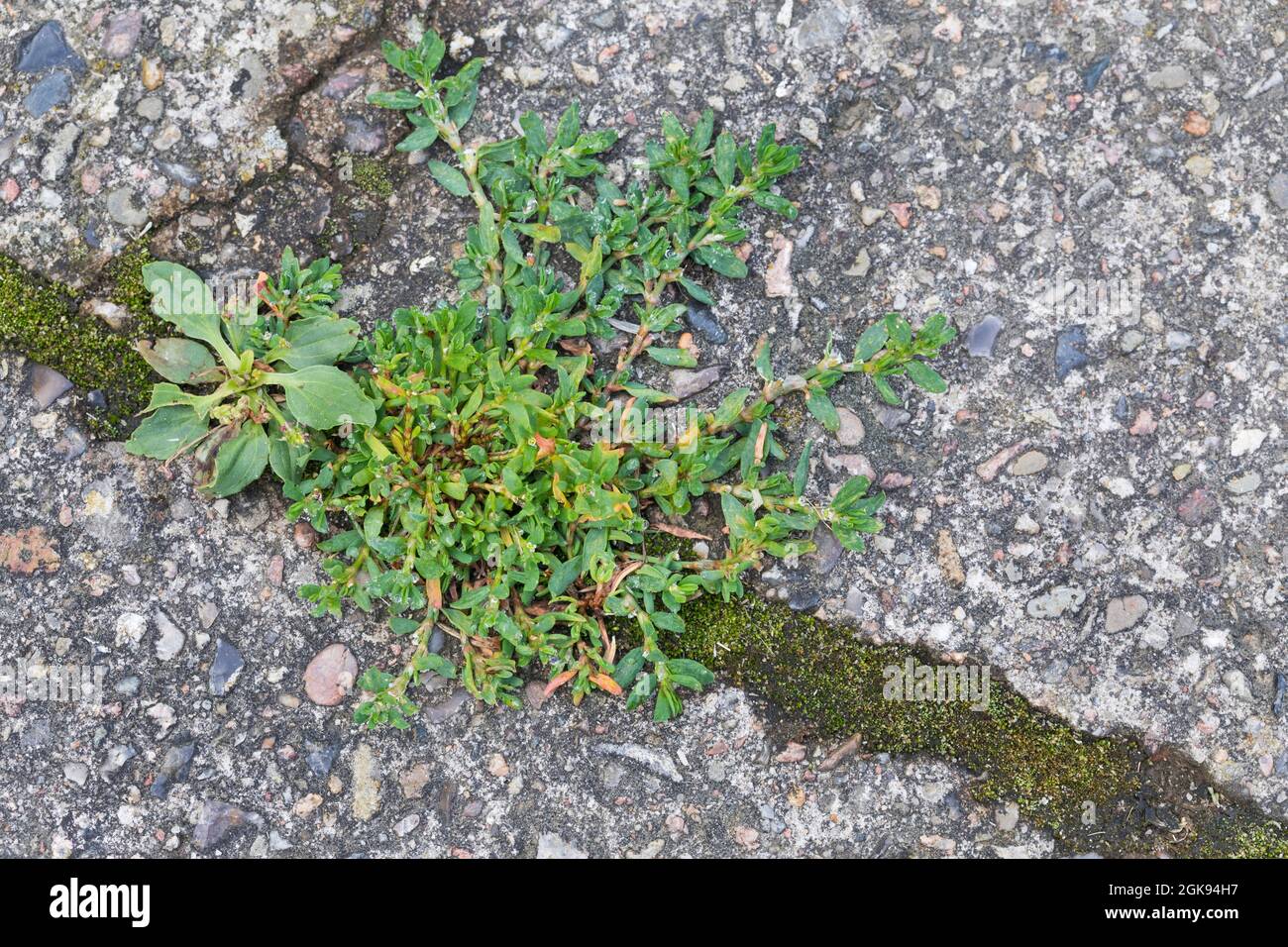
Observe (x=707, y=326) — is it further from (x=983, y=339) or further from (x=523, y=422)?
(x=983, y=339)

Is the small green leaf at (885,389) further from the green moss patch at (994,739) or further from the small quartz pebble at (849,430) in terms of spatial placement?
the green moss patch at (994,739)

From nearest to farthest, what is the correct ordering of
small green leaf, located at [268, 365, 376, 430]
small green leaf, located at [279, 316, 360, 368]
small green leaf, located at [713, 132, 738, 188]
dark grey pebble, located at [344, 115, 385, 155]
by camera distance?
small green leaf, located at [268, 365, 376, 430]
small green leaf, located at [279, 316, 360, 368]
small green leaf, located at [713, 132, 738, 188]
dark grey pebble, located at [344, 115, 385, 155]

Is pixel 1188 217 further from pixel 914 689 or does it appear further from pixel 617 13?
pixel 617 13

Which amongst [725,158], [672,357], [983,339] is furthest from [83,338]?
[983,339]

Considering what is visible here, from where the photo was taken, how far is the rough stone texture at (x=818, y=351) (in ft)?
9.47

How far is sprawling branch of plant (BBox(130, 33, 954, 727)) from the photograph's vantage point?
8.96 ft

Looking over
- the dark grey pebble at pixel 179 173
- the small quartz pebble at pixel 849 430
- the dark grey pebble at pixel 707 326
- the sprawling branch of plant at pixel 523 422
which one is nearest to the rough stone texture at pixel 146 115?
the dark grey pebble at pixel 179 173

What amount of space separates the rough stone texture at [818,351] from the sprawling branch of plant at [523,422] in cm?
15

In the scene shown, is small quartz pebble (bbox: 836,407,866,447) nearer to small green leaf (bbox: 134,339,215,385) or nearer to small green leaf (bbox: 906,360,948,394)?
small green leaf (bbox: 906,360,948,394)

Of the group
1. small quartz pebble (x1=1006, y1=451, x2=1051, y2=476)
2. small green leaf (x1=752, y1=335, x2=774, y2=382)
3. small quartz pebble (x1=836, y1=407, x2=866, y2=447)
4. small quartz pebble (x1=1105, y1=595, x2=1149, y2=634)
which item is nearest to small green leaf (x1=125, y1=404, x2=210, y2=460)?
small green leaf (x1=752, y1=335, x2=774, y2=382)

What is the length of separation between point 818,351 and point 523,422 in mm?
896

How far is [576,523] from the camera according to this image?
9.21ft

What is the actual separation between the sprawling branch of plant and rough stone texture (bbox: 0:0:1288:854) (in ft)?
0.48
